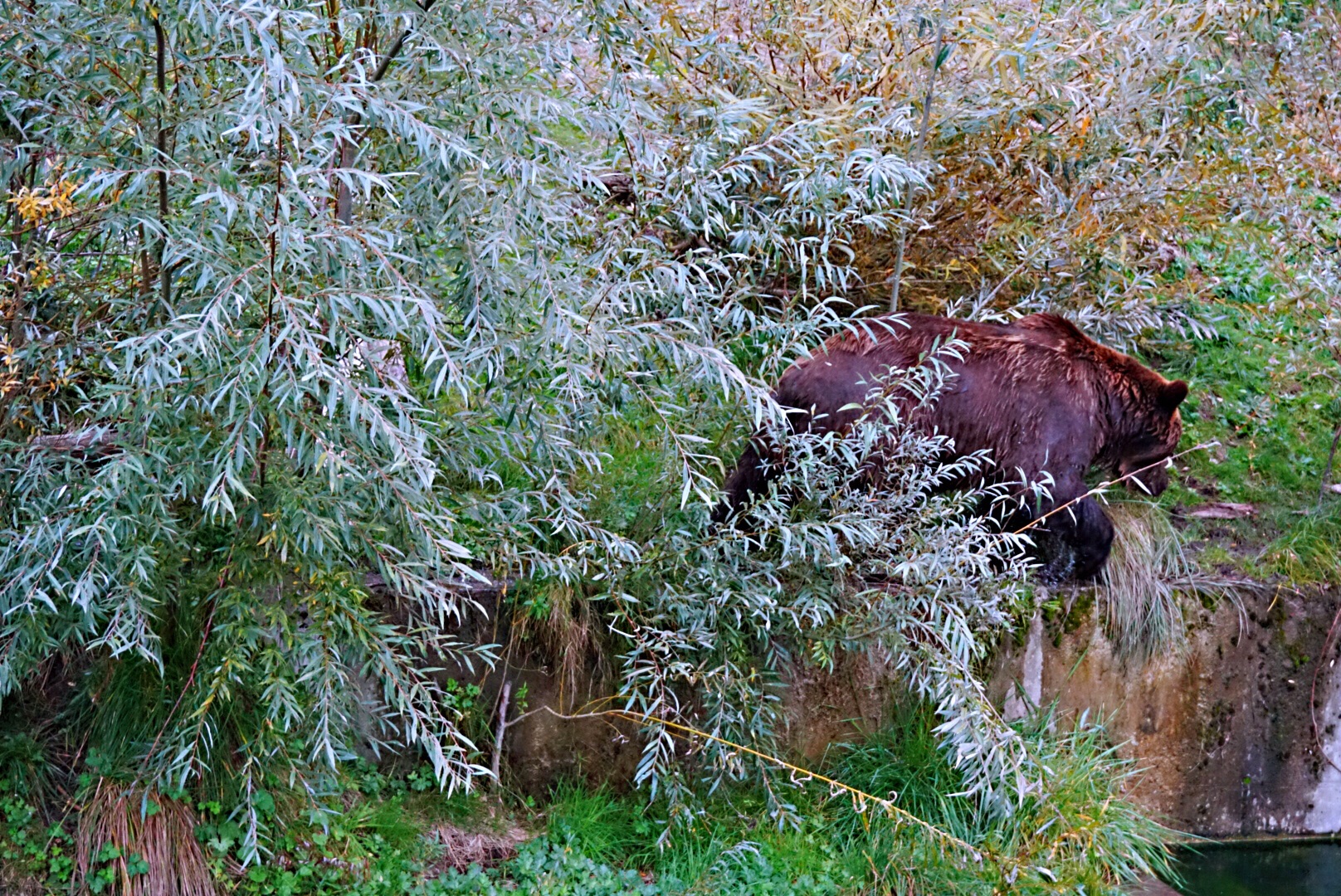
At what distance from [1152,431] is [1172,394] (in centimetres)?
23

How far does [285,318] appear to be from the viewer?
361cm

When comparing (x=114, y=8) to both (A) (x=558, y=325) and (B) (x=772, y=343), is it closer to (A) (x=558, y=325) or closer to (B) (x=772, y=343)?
(A) (x=558, y=325)

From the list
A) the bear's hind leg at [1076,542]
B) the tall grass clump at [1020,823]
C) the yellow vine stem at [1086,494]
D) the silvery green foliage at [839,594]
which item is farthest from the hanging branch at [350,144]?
the bear's hind leg at [1076,542]

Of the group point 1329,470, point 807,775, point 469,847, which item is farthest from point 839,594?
point 1329,470

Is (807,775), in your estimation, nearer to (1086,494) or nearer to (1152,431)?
(1086,494)

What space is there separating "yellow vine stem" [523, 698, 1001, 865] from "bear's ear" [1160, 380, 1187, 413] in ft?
8.35

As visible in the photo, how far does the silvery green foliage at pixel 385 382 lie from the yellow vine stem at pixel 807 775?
105mm

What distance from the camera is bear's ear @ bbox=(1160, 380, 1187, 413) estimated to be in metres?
6.18

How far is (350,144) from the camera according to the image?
3.99 metres

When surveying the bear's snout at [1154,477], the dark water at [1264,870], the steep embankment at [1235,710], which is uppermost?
the bear's snout at [1154,477]

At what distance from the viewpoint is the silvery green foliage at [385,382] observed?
3.73 m

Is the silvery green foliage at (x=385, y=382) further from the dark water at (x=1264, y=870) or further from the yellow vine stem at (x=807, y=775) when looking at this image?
the dark water at (x=1264, y=870)

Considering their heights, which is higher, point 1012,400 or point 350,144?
point 350,144

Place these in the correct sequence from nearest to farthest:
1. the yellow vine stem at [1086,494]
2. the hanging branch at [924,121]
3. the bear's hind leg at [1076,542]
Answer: the yellow vine stem at [1086,494] → the hanging branch at [924,121] → the bear's hind leg at [1076,542]
